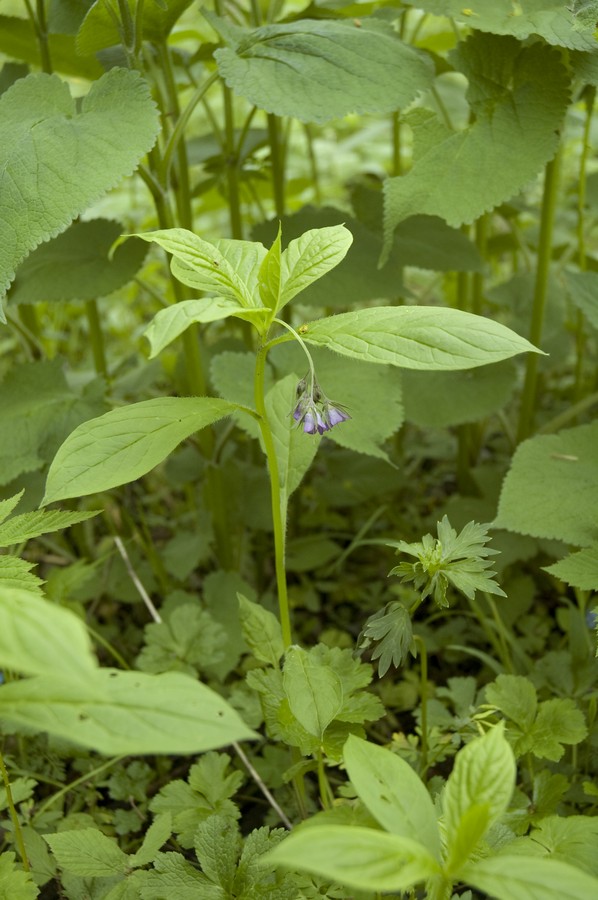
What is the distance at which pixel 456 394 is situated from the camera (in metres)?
1.48

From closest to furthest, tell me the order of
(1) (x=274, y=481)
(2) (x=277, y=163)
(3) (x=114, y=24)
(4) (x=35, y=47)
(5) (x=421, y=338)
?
(5) (x=421, y=338) < (1) (x=274, y=481) < (3) (x=114, y=24) < (4) (x=35, y=47) < (2) (x=277, y=163)

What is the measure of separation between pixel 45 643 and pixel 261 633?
48 centimetres

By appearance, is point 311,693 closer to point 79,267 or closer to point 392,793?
point 392,793

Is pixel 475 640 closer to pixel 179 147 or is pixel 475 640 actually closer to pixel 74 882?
pixel 74 882

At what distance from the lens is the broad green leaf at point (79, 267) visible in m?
1.31

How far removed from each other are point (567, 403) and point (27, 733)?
4.84 feet

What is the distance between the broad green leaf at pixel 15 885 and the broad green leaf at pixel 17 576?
277 mm

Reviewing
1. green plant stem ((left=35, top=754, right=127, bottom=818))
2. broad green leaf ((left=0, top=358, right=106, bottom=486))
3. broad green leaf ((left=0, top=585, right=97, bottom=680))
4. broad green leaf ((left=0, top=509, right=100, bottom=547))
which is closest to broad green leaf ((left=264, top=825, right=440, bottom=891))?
broad green leaf ((left=0, top=585, right=97, bottom=680))

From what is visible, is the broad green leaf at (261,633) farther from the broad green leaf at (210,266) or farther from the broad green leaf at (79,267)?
the broad green leaf at (79,267)

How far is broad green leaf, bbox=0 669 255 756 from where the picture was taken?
0.51 m

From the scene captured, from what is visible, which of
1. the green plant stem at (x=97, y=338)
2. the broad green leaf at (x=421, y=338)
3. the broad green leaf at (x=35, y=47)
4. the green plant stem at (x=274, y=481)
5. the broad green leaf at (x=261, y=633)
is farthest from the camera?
the green plant stem at (x=97, y=338)

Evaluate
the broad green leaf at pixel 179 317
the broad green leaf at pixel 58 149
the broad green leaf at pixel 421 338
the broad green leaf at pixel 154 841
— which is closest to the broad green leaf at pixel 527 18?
the broad green leaf at pixel 58 149

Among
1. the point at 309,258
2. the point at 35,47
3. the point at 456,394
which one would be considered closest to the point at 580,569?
the point at 309,258

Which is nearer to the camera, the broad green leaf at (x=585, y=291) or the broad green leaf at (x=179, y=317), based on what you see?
the broad green leaf at (x=179, y=317)
